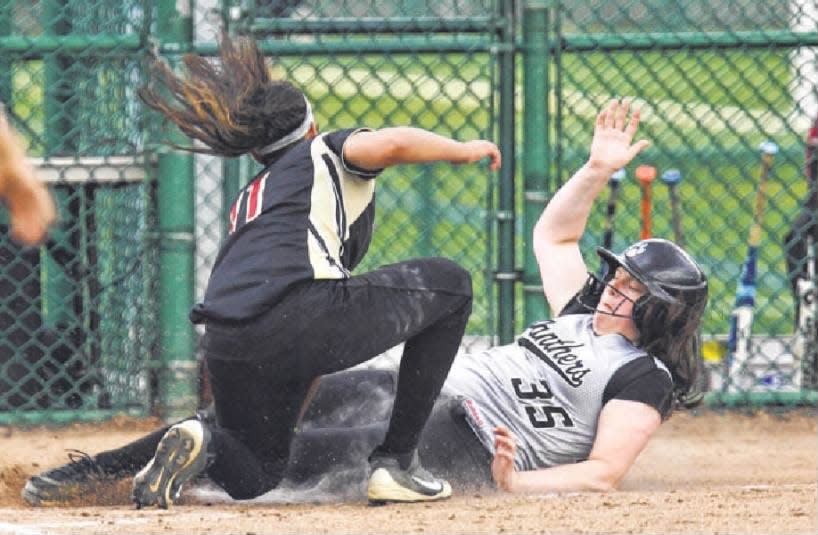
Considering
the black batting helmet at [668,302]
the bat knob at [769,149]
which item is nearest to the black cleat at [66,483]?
the black batting helmet at [668,302]

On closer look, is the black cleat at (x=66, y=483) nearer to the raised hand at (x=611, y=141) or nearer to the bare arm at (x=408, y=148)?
the bare arm at (x=408, y=148)

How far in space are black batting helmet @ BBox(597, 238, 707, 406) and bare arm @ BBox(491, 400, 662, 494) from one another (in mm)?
265

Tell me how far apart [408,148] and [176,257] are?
7.54 feet

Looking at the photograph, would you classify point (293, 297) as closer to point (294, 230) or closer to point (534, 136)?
point (294, 230)

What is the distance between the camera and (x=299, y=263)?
471 centimetres

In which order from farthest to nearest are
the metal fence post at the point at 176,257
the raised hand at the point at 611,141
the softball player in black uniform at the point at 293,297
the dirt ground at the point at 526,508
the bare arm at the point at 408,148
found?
the metal fence post at the point at 176,257 → the raised hand at the point at 611,141 → the softball player in black uniform at the point at 293,297 → the bare arm at the point at 408,148 → the dirt ground at the point at 526,508

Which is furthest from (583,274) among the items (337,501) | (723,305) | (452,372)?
(723,305)

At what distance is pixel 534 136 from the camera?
670 cm

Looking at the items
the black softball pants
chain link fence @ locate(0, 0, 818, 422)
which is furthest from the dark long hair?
chain link fence @ locate(0, 0, 818, 422)

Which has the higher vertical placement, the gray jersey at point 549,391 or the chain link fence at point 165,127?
the chain link fence at point 165,127

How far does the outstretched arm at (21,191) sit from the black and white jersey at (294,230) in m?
1.73

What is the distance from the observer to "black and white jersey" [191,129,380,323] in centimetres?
470

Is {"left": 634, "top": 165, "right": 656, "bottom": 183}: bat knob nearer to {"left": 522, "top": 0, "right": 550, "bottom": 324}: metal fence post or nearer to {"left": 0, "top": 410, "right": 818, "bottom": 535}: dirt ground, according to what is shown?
{"left": 522, "top": 0, "right": 550, "bottom": 324}: metal fence post

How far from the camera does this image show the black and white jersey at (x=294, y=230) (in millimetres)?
4699
